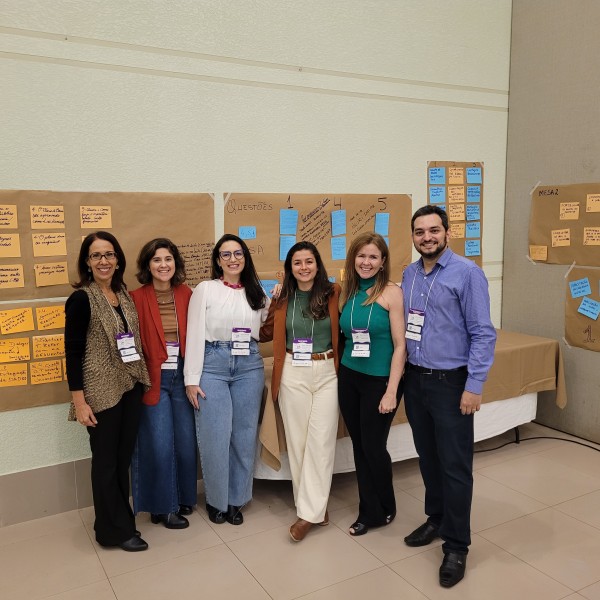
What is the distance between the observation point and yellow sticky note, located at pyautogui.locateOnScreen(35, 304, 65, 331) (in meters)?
2.81

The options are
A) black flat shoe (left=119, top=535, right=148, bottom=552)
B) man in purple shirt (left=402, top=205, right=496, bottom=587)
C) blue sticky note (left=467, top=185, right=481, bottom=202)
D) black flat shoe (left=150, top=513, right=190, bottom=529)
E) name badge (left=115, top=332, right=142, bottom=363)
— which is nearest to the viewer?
man in purple shirt (left=402, top=205, right=496, bottom=587)

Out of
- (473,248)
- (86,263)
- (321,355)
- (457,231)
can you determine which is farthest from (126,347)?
(473,248)

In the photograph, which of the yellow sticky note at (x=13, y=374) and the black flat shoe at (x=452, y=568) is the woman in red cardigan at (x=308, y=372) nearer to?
the black flat shoe at (x=452, y=568)

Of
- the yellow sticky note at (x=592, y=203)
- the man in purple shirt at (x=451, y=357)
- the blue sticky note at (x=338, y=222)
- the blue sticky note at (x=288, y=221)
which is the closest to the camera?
the man in purple shirt at (x=451, y=357)

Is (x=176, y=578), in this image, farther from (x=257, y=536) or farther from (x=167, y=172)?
(x=167, y=172)

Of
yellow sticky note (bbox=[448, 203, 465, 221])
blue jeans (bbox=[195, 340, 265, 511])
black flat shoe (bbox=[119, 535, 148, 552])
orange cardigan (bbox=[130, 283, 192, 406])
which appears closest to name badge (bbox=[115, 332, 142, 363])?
orange cardigan (bbox=[130, 283, 192, 406])

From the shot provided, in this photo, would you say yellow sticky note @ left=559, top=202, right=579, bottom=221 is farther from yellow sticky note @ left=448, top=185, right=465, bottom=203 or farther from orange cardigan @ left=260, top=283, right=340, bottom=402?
orange cardigan @ left=260, top=283, right=340, bottom=402

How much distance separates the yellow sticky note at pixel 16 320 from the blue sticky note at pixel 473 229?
2999 mm

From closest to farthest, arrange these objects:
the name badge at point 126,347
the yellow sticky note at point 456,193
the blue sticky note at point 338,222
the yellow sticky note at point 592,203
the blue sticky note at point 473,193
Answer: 1. the name badge at point 126,347
2. the blue sticky note at point 338,222
3. the yellow sticky note at point 592,203
4. the yellow sticky note at point 456,193
5. the blue sticky note at point 473,193

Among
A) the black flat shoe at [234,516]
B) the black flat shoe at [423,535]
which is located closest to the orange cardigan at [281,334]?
the black flat shoe at [234,516]

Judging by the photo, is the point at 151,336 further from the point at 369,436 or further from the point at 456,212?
the point at 456,212

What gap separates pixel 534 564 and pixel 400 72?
298 cm

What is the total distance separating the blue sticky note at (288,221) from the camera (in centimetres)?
340

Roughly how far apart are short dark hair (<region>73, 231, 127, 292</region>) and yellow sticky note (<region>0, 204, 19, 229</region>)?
0.46 meters
